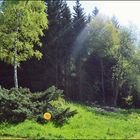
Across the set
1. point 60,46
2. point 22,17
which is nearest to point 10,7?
point 22,17

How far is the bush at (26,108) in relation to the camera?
25594 mm

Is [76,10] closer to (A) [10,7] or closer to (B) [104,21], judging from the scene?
(B) [104,21]

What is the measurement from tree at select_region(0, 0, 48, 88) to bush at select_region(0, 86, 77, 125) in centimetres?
471

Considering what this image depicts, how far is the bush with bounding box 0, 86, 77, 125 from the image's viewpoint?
2559cm

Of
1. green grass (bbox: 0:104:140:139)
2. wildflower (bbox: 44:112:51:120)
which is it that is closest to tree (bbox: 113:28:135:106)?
green grass (bbox: 0:104:140:139)

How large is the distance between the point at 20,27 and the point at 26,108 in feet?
28.4

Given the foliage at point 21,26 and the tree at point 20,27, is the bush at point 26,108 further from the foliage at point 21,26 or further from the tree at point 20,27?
the foliage at point 21,26

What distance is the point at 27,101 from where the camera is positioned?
27.5 meters

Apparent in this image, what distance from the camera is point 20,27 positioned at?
1291 inches

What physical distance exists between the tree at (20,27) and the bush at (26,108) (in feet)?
15.5

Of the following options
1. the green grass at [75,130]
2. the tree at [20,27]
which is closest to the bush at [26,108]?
the green grass at [75,130]

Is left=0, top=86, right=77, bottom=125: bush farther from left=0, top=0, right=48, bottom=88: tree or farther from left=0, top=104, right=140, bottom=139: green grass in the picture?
left=0, top=0, right=48, bottom=88: tree

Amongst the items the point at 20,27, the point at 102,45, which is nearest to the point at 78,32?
the point at 102,45

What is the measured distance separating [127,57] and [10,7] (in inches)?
1061
